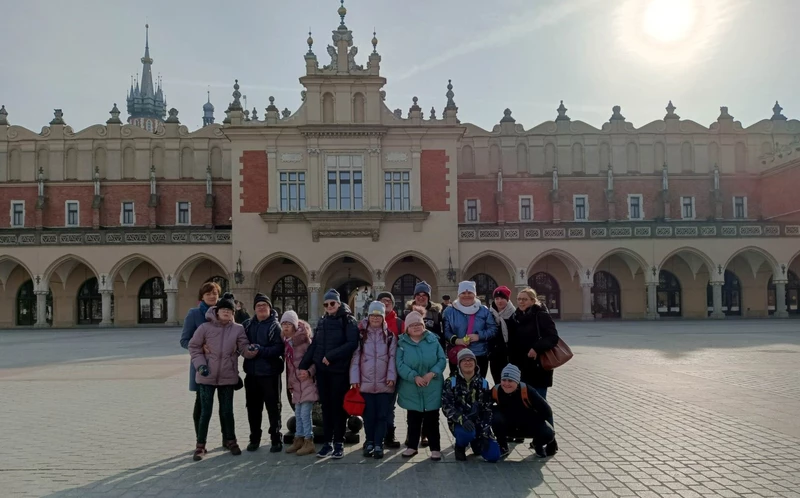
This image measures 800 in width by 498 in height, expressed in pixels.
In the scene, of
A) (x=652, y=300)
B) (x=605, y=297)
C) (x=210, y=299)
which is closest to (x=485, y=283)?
(x=605, y=297)

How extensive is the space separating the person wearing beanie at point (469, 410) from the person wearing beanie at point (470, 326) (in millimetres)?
326

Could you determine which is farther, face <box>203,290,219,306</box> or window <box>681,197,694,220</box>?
window <box>681,197,694,220</box>

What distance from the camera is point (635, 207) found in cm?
3666

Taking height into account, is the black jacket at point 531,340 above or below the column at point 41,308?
above

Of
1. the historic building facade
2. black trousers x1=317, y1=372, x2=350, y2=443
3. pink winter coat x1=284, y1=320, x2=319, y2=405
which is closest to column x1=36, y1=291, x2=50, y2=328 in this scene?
the historic building facade

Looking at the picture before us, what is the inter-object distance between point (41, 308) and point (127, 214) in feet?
22.4

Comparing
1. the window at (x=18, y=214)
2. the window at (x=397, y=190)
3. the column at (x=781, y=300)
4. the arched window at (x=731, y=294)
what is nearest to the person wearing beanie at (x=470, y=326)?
the window at (x=397, y=190)

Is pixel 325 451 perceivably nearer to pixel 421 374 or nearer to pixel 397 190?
pixel 421 374

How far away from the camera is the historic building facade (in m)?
31.5

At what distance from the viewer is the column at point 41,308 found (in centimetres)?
3219

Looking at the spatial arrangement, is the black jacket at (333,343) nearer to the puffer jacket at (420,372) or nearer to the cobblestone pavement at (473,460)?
the puffer jacket at (420,372)

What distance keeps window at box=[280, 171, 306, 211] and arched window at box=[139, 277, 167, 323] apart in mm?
9367

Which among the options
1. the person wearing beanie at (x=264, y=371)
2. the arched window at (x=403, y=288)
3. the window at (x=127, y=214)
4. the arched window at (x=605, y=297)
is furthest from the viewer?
the window at (x=127, y=214)

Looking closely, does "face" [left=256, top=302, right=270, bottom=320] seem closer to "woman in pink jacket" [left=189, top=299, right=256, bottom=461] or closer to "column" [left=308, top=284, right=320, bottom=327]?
"woman in pink jacket" [left=189, top=299, right=256, bottom=461]
